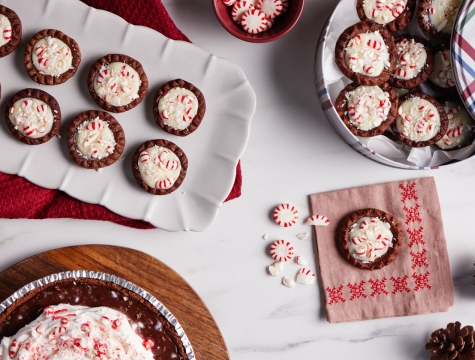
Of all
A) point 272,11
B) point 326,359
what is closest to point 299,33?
point 272,11

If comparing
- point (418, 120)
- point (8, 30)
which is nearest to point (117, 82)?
point (8, 30)

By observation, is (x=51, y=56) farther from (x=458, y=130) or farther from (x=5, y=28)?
(x=458, y=130)

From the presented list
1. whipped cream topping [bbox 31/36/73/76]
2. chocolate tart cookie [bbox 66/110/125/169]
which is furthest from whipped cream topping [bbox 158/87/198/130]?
whipped cream topping [bbox 31/36/73/76]

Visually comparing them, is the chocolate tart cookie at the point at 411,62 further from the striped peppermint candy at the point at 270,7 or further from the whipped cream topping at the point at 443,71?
the striped peppermint candy at the point at 270,7

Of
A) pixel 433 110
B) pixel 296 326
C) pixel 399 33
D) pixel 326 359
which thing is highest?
pixel 399 33

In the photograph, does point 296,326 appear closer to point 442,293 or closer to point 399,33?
point 442,293

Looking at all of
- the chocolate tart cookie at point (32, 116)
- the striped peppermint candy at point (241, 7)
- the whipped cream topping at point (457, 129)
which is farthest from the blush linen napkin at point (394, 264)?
the chocolate tart cookie at point (32, 116)
